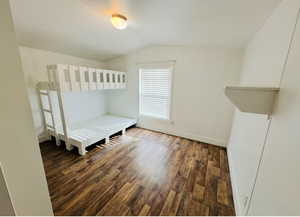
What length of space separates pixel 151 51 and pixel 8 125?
111 inches

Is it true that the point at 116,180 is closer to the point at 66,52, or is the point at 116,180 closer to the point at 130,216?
the point at 130,216

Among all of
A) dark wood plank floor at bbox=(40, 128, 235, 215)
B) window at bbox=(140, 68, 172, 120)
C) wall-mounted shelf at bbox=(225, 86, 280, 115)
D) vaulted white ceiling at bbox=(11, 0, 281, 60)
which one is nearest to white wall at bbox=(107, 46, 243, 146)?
window at bbox=(140, 68, 172, 120)

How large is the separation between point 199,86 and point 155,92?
3.50 ft

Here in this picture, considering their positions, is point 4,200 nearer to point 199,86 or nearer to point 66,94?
point 66,94

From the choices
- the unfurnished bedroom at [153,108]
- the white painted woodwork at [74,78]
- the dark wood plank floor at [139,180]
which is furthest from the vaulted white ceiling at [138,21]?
the dark wood plank floor at [139,180]

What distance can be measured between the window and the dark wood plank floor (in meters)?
0.95

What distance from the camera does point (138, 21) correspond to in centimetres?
171

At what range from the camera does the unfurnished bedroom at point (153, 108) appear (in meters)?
0.66

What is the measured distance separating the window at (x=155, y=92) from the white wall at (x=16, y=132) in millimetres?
2569

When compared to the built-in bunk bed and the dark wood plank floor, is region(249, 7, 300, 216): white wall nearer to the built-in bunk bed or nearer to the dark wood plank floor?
the dark wood plank floor

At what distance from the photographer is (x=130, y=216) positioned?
1213 millimetres

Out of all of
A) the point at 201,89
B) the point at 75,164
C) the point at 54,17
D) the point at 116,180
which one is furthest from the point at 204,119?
the point at 54,17

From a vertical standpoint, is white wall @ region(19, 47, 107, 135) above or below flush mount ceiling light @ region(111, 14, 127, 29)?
below

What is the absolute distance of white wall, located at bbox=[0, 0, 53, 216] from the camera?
21.1 inches
